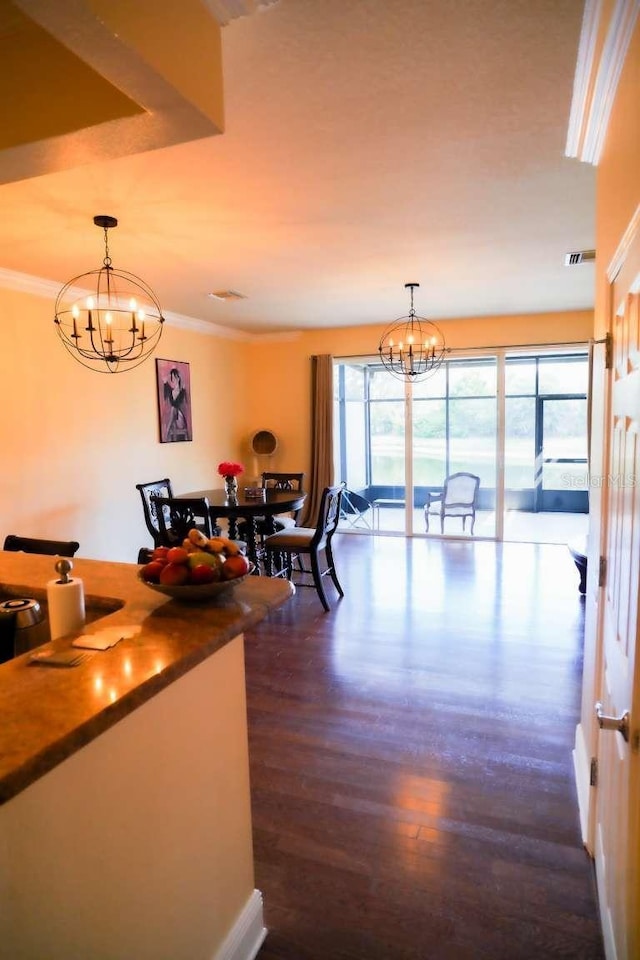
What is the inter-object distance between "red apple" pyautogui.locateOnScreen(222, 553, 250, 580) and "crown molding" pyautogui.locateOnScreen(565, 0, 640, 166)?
166cm

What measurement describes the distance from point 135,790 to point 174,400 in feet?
17.3

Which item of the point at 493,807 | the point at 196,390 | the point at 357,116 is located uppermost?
the point at 357,116

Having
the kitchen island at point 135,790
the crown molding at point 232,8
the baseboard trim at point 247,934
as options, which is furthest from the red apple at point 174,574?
the crown molding at point 232,8

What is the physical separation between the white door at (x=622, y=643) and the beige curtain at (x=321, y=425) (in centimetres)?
552

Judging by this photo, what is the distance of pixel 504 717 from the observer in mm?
2820

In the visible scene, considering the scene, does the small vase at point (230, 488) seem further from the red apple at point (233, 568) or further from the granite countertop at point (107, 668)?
the red apple at point (233, 568)

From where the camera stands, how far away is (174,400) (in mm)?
6074

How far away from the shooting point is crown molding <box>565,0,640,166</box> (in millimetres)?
1396

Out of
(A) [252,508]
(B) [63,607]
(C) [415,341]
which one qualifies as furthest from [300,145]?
(C) [415,341]

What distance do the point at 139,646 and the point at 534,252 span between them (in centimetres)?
397

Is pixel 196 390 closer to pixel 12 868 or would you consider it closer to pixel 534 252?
pixel 534 252

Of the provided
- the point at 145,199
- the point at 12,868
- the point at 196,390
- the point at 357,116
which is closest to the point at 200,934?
the point at 12,868

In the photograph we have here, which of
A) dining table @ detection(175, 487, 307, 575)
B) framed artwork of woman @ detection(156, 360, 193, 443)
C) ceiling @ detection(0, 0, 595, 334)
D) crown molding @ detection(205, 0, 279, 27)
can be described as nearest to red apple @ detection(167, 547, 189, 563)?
ceiling @ detection(0, 0, 595, 334)

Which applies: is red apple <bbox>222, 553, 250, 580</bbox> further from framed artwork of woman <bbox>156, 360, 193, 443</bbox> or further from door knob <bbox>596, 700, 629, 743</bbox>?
framed artwork of woman <bbox>156, 360, 193, 443</bbox>
